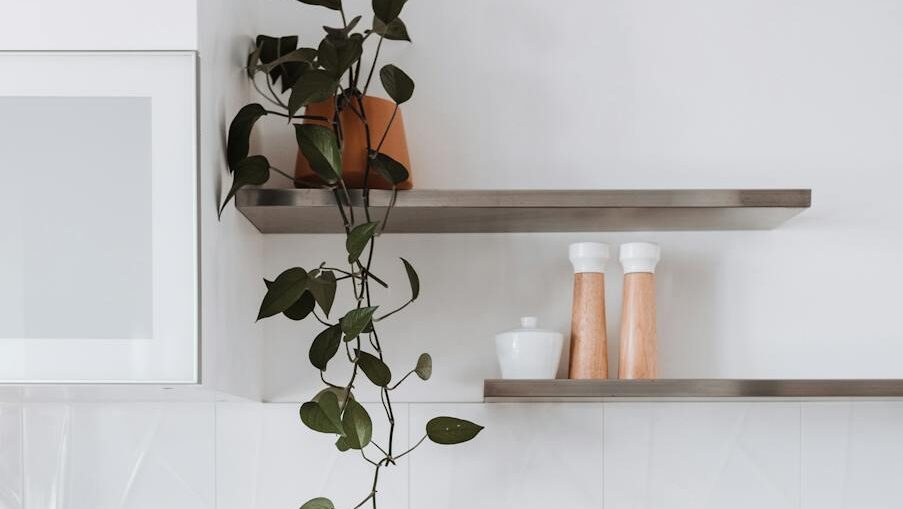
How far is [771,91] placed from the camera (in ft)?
4.63

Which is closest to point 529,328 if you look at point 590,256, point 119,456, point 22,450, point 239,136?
point 590,256

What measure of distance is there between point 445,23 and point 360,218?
1.19ft

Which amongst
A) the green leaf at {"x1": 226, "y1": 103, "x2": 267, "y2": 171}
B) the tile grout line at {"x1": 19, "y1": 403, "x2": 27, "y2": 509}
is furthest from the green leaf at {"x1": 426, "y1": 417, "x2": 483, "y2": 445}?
the tile grout line at {"x1": 19, "y1": 403, "x2": 27, "y2": 509}

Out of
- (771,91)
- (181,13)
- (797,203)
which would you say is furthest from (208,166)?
(771,91)

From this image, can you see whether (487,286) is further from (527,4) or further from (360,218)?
(527,4)

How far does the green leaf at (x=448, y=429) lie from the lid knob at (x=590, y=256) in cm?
27

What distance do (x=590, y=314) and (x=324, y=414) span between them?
0.40 metres

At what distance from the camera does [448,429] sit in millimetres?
1225

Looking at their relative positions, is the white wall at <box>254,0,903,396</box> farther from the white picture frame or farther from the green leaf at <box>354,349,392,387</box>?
the white picture frame

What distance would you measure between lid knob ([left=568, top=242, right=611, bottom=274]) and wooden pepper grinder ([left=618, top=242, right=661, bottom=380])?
32 millimetres

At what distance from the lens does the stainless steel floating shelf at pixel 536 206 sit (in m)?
1.20

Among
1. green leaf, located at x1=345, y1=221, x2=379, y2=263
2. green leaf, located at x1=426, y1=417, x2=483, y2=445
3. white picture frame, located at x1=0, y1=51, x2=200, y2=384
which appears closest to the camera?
white picture frame, located at x1=0, y1=51, x2=200, y2=384

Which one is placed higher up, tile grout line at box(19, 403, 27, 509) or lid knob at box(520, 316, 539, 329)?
lid knob at box(520, 316, 539, 329)

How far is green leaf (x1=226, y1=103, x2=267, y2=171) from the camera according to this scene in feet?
3.80
